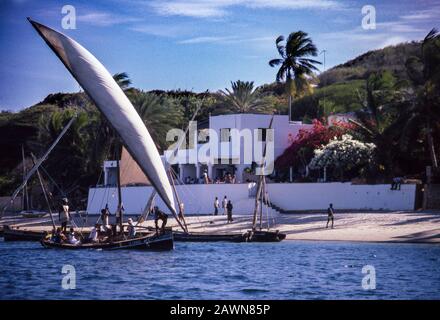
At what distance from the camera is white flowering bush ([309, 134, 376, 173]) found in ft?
194

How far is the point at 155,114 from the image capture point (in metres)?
71.5

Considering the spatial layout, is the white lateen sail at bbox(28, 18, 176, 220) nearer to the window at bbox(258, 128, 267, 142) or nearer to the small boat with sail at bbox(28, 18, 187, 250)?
the small boat with sail at bbox(28, 18, 187, 250)

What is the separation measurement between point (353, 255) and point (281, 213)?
15.4 meters

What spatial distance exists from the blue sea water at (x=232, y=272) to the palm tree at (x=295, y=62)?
878 inches

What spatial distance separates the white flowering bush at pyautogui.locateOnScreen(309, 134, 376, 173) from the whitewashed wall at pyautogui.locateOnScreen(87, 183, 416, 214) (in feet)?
8.19

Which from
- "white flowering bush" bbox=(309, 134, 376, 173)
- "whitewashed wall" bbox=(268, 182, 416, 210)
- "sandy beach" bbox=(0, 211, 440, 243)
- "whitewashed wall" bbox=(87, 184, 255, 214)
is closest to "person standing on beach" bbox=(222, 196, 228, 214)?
"whitewashed wall" bbox=(87, 184, 255, 214)

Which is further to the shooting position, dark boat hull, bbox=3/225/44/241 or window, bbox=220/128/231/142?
window, bbox=220/128/231/142

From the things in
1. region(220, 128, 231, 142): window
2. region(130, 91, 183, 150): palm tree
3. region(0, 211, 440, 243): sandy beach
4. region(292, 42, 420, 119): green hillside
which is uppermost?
region(292, 42, 420, 119): green hillside

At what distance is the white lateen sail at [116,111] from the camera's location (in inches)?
1730

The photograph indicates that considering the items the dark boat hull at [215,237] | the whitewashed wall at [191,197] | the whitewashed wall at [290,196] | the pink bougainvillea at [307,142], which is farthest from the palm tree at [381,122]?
the dark boat hull at [215,237]

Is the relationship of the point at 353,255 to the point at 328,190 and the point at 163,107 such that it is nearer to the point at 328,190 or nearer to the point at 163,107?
the point at 328,190

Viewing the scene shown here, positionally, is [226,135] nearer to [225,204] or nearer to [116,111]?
[225,204]

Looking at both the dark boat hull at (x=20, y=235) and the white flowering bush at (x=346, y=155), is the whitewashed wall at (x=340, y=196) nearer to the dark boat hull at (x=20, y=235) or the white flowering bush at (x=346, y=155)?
the white flowering bush at (x=346, y=155)
